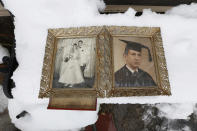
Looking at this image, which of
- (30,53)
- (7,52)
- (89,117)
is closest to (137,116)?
(89,117)

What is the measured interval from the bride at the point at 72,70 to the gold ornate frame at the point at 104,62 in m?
0.05

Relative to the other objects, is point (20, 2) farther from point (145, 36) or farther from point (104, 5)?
point (145, 36)

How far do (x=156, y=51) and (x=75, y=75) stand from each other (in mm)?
447

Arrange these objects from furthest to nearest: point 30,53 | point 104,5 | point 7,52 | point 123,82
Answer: point 7,52 → point 104,5 → point 30,53 → point 123,82

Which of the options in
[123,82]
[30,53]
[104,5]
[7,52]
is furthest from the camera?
[7,52]

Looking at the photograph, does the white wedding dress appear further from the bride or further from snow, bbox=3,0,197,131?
snow, bbox=3,0,197,131

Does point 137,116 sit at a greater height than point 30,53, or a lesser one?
lesser

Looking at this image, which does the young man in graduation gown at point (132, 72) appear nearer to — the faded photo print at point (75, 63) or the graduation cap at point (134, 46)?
the graduation cap at point (134, 46)

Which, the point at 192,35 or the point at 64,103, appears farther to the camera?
the point at 192,35

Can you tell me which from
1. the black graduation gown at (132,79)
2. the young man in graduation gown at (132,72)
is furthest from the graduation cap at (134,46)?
the black graduation gown at (132,79)

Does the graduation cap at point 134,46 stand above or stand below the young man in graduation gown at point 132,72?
above

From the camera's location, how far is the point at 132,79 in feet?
3.92

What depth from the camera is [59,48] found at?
126 centimetres

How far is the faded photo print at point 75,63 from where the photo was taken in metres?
1.18
